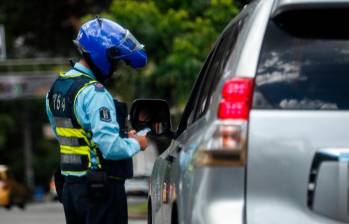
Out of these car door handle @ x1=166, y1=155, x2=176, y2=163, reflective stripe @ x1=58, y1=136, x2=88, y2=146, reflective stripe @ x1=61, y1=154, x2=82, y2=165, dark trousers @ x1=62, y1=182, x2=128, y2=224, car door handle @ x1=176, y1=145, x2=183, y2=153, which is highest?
car door handle @ x1=176, y1=145, x2=183, y2=153

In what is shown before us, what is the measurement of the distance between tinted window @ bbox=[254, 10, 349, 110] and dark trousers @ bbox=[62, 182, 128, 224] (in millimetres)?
1886

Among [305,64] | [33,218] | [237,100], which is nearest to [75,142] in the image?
[237,100]

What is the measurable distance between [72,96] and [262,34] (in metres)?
1.89

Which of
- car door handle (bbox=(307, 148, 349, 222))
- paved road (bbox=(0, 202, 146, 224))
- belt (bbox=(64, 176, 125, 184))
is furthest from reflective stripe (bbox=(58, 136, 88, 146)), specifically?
paved road (bbox=(0, 202, 146, 224))

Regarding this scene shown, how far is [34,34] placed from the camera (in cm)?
3534

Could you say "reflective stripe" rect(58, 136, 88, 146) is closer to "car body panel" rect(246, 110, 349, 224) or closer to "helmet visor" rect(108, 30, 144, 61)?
"helmet visor" rect(108, 30, 144, 61)

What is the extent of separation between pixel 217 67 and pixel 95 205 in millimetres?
1324

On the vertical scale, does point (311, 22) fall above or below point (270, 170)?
above

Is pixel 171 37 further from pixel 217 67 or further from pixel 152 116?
pixel 217 67

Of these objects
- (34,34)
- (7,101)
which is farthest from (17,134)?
(34,34)

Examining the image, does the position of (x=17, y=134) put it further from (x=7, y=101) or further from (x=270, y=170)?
(x=270, y=170)

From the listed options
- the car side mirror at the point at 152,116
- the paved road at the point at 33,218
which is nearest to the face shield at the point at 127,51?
the car side mirror at the point at 152,116

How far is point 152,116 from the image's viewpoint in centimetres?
578

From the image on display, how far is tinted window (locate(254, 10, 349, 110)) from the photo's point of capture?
3.92 metres
